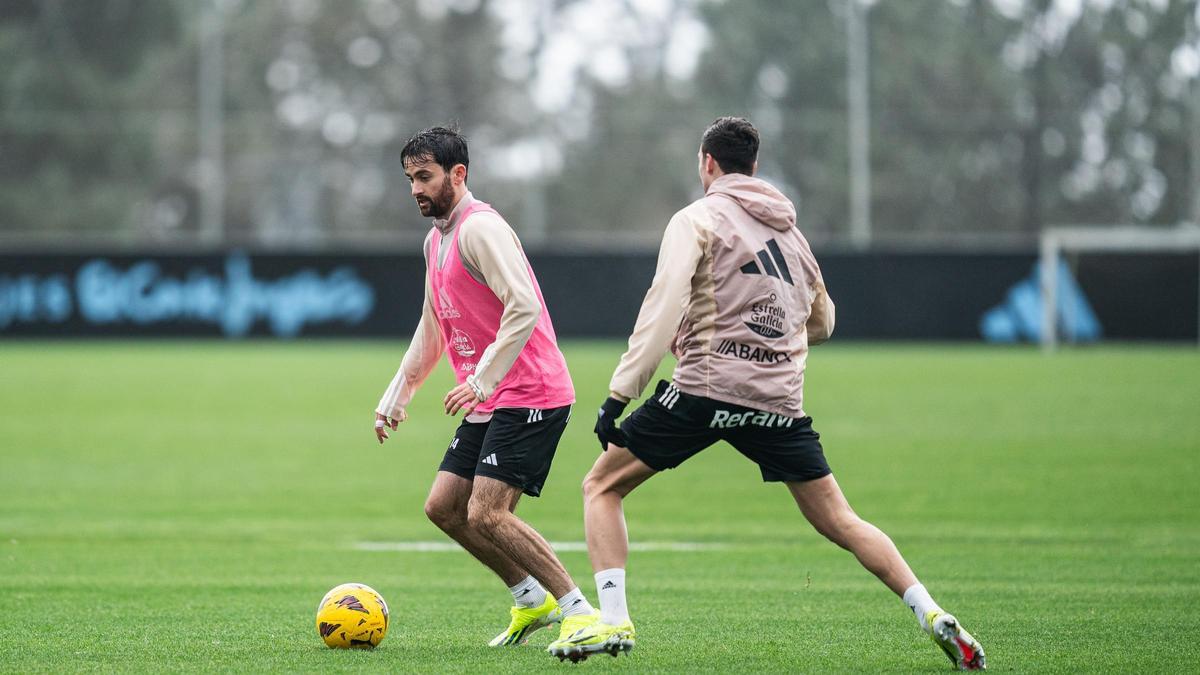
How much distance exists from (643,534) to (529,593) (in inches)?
166

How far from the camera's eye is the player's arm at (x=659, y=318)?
254 inches

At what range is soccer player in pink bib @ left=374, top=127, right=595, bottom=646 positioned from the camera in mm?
6930

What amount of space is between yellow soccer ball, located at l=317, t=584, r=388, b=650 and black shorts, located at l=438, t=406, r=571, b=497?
74 centimetres

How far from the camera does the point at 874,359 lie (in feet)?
102

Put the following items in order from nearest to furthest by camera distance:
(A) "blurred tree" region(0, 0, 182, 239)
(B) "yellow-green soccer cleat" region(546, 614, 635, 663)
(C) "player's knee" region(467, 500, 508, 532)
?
(B) "yellow-green soccer cleat" region(546, 614, 635, 663), (C) "player's knee" region(467, 500, 508, 532), (A) "blurred tree" region(0, 0, 182, 239)

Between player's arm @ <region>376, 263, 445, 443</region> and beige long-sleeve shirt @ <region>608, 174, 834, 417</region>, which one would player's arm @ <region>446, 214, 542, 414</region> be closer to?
beige long-sleeve shirt @ <region>608, 174, 834, 417</region>

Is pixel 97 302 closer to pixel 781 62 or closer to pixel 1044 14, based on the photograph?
pixel 781 62

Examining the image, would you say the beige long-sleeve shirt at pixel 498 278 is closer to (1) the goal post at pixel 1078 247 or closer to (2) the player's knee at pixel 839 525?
(2) the player's knee at pixel 839 525

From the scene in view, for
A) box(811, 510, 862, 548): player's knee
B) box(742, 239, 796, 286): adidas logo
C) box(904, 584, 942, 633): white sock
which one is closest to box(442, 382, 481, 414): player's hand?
box(742, 239, 796, 286): adidas logo

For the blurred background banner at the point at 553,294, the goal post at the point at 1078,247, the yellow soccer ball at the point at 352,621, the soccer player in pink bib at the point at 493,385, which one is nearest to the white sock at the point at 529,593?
the soccer player in pink bib at the point at 493,385

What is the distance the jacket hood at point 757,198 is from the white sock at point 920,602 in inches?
59.3

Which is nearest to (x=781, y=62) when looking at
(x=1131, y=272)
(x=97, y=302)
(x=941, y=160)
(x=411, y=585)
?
(x=941, y=160)

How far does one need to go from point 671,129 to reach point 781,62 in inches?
158

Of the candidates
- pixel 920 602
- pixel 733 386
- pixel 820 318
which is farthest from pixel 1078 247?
pixel 733 386
